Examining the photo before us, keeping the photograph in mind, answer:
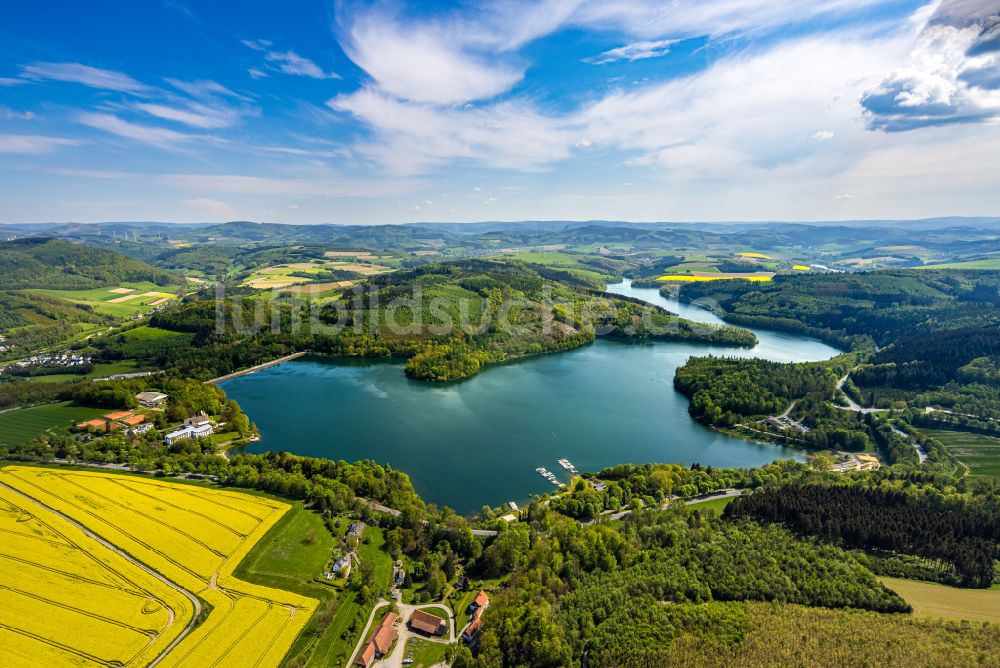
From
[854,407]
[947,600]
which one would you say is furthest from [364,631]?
[854,407]

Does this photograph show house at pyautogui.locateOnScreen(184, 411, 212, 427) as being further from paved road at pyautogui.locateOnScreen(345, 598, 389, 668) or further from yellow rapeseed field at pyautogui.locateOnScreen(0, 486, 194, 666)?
paved road at pyautogui.locateOnScreen(345, 598, 389, 668)

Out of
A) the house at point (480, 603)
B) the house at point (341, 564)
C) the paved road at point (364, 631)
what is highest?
the house at point (341, 564)

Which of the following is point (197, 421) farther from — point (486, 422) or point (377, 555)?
point (377, 555)

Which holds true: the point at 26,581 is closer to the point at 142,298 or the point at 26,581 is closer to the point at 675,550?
the point at 675,550

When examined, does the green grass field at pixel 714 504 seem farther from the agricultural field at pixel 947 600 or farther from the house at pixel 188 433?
the house at pixel 188 433

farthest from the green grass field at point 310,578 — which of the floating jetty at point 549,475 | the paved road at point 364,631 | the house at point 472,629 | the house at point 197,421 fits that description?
the house at point 197,421

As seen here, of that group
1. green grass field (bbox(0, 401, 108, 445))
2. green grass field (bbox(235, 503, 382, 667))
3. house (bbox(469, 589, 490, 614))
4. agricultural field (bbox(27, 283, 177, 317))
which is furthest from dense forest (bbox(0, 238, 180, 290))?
house (bbox(469, 589, 490, 614))

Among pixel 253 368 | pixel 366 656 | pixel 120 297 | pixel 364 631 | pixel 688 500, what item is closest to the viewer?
pixel 366 656
